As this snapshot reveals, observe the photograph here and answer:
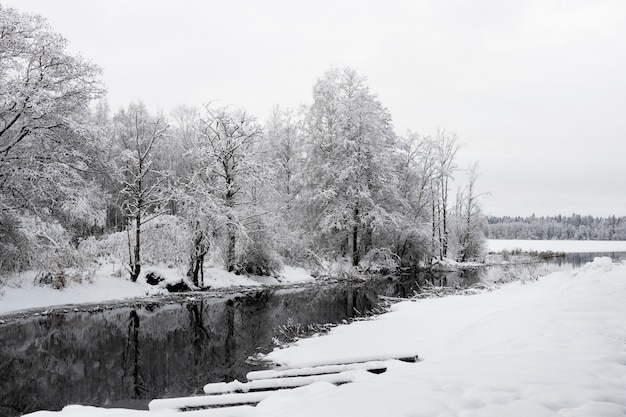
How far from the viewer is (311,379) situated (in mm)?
6777

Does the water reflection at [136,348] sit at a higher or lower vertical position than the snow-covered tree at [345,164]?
lower

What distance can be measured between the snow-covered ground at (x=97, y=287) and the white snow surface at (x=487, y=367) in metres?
9.94

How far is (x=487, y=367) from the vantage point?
470cm

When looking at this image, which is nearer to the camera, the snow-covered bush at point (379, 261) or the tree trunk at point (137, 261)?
the tree trunk at point (137, 261)

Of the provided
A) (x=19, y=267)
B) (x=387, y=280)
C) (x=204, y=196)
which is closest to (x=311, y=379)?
(x=19, y=267)

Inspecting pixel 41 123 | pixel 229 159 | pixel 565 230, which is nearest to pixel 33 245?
pixel 41 123

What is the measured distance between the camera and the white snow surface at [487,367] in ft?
11.9

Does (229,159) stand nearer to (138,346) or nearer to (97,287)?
(97,287)

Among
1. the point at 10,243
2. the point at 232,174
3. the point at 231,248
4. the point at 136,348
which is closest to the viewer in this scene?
the point at 136,348

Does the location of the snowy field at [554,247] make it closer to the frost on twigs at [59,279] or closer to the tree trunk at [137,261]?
the tree trunk at [137,261]

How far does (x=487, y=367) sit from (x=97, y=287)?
16.4 meters

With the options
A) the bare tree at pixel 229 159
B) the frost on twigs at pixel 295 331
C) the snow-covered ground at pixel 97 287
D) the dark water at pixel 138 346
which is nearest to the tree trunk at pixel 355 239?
the snow-covered ground at pixel 97 287

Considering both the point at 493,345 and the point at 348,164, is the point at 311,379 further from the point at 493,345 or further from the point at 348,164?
the point at 348,164

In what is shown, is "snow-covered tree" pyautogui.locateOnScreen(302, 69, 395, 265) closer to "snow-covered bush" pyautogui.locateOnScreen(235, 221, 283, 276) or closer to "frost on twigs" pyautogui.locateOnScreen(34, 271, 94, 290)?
"snow-covered bush" pyautogui.locateOnScreen(235, 221, 283, 276)
